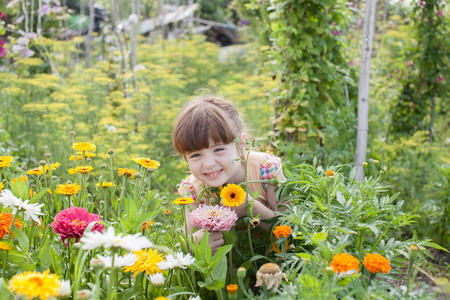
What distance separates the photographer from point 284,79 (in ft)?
10.3

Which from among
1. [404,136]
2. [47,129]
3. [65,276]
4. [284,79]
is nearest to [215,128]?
[65,276]

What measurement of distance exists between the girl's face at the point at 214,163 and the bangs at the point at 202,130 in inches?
1.0

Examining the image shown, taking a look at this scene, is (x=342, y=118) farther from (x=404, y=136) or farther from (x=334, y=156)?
(x=404, y=136)

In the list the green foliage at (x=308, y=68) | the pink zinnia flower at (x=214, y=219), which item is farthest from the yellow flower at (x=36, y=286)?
the green foliage at (x=308, y=68)

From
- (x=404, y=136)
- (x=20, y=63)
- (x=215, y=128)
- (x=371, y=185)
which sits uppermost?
(x=20, y=63)

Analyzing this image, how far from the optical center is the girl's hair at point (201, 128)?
150cm

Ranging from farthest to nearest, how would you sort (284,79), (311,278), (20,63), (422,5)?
1. (20,63)
2. (422,5)
3. (284,79)
4. (311,278)

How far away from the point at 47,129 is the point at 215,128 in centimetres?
231

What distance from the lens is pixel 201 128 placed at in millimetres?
Result: 1504

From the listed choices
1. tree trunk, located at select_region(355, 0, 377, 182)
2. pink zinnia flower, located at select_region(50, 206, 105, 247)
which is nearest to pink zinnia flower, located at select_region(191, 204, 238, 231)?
pink zinnia flower, located at select_region(50, 206, 105, 247)

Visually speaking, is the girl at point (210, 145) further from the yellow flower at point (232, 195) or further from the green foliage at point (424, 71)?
the green foliage at point (424, 71)

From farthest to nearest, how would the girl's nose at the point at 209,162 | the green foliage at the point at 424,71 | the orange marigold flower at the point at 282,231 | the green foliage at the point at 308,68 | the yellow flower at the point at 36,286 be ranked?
the green foliage at the point at 424,71 → the green foliage at the point at 308,68 → the girl's nose at the point at 209,162 → the orange marigold flower at the point at 282,231 → the yellow flower at the point at 36,286

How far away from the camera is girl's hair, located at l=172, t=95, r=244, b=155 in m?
1.50

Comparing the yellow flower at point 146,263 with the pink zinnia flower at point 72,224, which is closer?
the yellow flower at point 146,263
